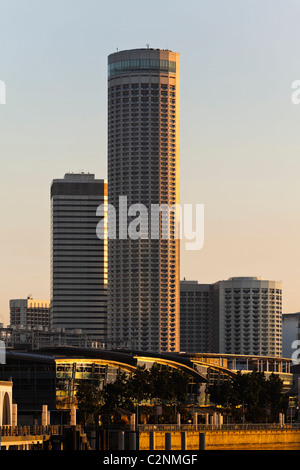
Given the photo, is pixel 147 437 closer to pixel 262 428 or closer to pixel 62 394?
pixel 262 428

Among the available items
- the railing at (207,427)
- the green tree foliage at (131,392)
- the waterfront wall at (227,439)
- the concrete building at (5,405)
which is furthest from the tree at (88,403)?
the concrete building at (5,405)

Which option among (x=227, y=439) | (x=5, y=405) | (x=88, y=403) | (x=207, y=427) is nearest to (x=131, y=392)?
(x=88, y=403)

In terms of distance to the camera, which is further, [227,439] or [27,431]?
[227,439]

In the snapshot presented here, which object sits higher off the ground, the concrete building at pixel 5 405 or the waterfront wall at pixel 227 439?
the concrete building at pixel 5 405

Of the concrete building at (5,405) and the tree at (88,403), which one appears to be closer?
the concrete building at (5,405)

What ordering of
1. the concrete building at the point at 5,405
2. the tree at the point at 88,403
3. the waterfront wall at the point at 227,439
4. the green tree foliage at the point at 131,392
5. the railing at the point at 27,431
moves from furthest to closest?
the green tree foliage at the point at 131,392 < the tree at the point at 88,403 < the waterfront wall at the point at 227,439 < the concrete building at the point at 5,405 < the railing at the point at 27,431

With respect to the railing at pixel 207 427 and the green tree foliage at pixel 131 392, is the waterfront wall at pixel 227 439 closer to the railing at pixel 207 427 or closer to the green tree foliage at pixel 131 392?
the railing at pixel 207 427

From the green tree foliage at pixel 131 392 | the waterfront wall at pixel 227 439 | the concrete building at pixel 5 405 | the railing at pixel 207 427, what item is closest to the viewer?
the concrete building at pixel 5 405

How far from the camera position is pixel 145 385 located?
178 metres

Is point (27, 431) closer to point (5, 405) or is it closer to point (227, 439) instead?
point (5, 405)
